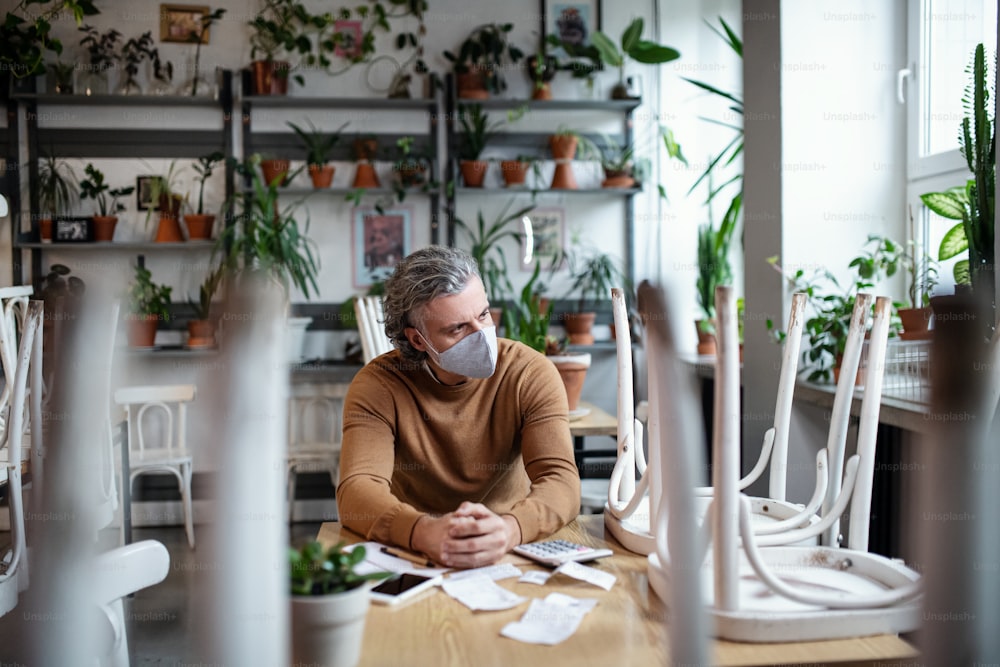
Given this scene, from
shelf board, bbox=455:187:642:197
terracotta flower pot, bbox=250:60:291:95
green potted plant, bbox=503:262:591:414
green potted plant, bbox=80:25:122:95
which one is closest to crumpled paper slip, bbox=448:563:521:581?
green potted plant, bbox=503:262:591:414

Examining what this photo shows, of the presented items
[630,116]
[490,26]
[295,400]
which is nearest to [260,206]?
[295,400]

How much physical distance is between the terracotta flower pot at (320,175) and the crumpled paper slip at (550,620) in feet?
11.4

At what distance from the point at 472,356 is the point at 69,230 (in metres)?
3.18

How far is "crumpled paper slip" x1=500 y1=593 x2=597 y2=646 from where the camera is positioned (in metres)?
1.03

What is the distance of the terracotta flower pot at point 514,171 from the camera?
438cm

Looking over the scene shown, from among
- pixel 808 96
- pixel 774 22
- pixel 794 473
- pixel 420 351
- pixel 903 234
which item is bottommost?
pixel 794 473

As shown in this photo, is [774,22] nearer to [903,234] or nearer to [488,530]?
[903,234]

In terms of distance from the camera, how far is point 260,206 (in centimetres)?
429

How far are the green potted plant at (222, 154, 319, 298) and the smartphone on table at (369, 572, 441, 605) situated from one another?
9.88 feet

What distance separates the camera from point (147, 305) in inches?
170

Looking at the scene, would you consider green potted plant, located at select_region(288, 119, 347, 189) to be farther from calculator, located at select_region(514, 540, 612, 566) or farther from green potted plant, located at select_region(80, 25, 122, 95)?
calculator, located at select_region(514, 540, 612, 566)

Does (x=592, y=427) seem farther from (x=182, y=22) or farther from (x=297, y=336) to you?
(x=182, y=22)

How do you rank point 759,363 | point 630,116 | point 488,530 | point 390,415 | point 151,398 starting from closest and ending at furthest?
point 488,530 → point 390,415 → point 759,363 → point 151,398 → point 630,116

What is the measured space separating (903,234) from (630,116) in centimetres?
180
